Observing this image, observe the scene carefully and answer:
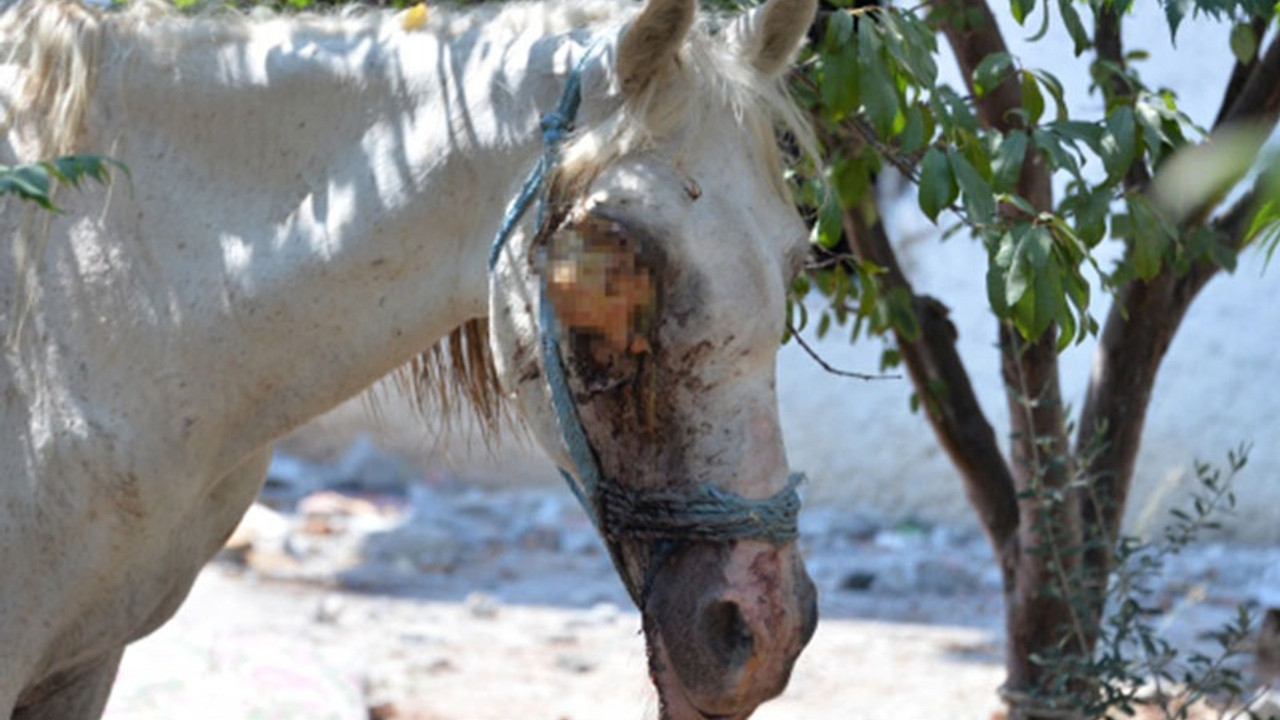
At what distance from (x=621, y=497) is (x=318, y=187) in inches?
20.9

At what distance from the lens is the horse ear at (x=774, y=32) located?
79.3 inches

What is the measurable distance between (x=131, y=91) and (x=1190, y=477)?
17.7 ft

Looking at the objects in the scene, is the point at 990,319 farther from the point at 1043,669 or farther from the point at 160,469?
the point at 160,469

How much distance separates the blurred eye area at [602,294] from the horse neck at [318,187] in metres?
0.12

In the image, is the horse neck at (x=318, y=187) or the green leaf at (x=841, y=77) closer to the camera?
the horse neck at (x=318, y=187)

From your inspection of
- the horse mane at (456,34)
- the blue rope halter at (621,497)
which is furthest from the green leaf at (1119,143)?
the blue rope halter at (621,497)

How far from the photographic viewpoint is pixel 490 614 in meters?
5.85

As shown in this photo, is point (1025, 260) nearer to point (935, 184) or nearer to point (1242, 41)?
point (935, 184)

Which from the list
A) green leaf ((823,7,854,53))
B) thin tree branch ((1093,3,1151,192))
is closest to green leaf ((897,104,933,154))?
green leaf ((823,7,854,53))

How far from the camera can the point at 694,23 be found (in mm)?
1920

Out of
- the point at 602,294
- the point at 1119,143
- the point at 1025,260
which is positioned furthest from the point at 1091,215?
the point at 602,294

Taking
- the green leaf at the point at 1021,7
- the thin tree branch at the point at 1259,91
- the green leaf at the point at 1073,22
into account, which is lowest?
the thin tree branch at the point at 1259,91

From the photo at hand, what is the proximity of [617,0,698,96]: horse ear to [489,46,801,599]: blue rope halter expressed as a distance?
0.23 feet

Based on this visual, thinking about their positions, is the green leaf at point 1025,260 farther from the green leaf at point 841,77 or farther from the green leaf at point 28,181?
the green leaf at point 28,181
